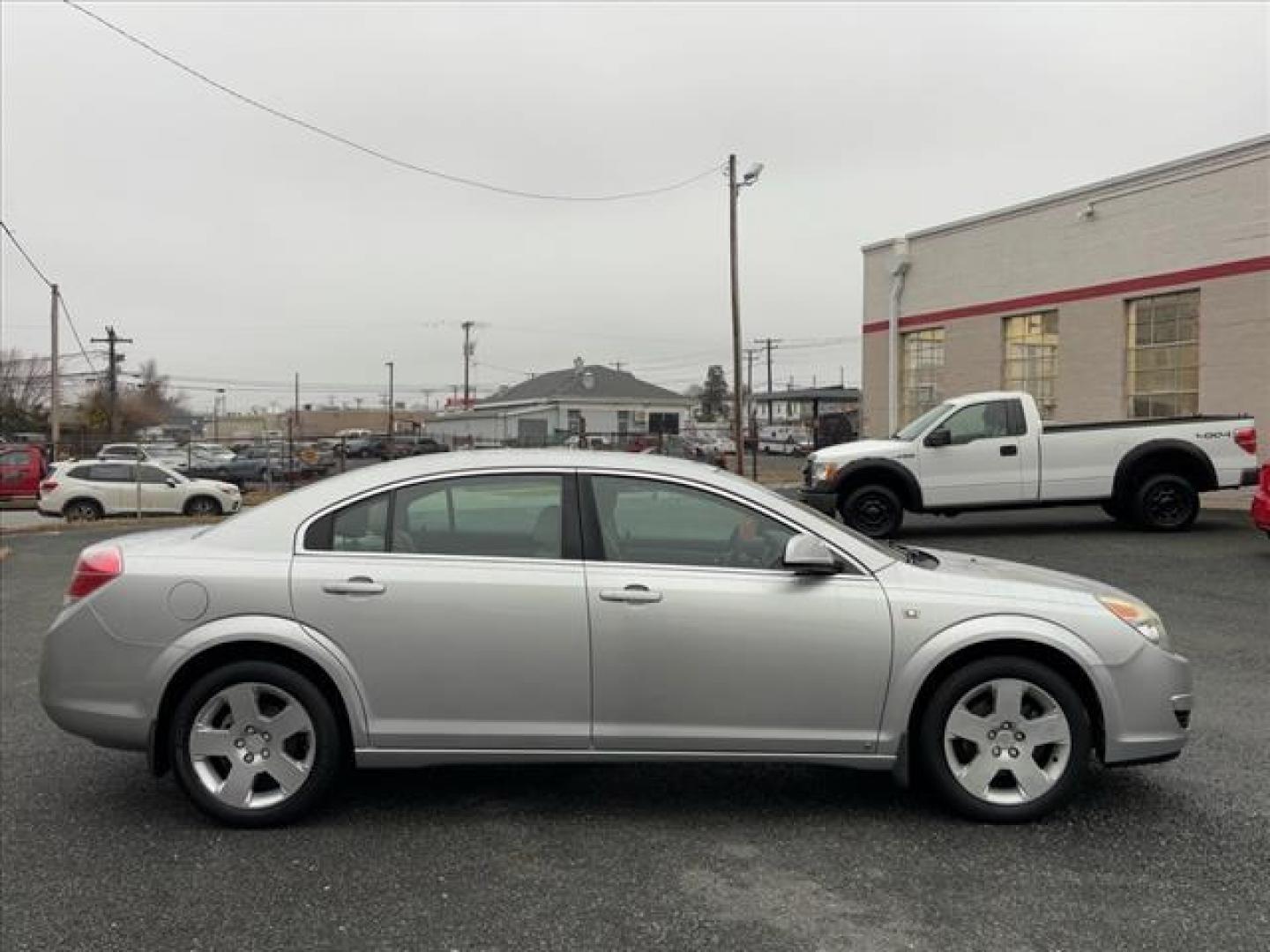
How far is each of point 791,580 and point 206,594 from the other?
7.53ft

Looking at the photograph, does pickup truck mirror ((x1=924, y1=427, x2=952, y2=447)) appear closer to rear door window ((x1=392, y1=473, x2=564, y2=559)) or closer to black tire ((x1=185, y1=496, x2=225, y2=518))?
rear door window ((x1=392, y1=473, x2=564, y2=559))

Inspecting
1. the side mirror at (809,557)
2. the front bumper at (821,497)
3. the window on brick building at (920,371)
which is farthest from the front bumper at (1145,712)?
the window on brick building at (920,371)

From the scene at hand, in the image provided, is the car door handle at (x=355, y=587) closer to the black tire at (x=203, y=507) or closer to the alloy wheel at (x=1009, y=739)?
the alloy wheel at (x=1009, y=739)

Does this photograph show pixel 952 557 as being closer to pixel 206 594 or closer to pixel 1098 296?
pixel 206 594

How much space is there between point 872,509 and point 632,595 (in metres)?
8.98

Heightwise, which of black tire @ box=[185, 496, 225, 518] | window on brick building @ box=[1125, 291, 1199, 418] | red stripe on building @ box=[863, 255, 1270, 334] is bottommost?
black tire @ box=[185, 496, 225, 518]

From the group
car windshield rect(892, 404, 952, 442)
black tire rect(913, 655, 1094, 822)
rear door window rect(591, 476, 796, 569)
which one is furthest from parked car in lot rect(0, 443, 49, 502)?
black tire rect(913, 655, 1094, 822)

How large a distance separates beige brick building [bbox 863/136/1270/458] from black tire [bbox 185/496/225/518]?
576 inches

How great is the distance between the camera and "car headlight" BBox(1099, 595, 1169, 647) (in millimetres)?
3957

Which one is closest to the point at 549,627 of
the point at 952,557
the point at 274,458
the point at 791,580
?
the point at 791,580

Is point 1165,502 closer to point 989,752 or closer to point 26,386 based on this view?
point 989,752

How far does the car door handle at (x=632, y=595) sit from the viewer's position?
12.6 ft

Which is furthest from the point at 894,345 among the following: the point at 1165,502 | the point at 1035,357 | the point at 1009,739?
the point at 1009,739

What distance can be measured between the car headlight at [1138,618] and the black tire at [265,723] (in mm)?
3122
